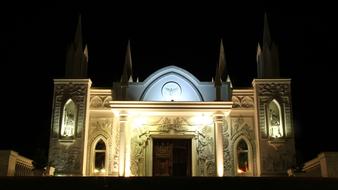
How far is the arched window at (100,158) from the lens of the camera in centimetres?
2419

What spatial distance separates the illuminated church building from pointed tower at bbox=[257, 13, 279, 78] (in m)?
0.07

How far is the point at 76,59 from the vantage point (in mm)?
25125

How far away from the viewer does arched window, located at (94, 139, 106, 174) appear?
79.4 ft

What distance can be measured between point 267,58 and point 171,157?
24.5 ft

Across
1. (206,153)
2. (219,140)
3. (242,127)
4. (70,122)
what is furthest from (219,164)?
(70,122)

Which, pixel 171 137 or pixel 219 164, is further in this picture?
pixel 171 137

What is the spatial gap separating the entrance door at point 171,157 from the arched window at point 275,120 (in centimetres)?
431

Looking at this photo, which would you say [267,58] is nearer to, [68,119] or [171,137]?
[171,137]

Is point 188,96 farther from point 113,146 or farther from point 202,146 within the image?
point 113,146

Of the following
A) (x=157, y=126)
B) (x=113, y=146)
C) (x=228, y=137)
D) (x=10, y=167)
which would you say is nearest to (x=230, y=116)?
(x=228, y=137)

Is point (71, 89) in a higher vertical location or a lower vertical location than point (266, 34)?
lower
